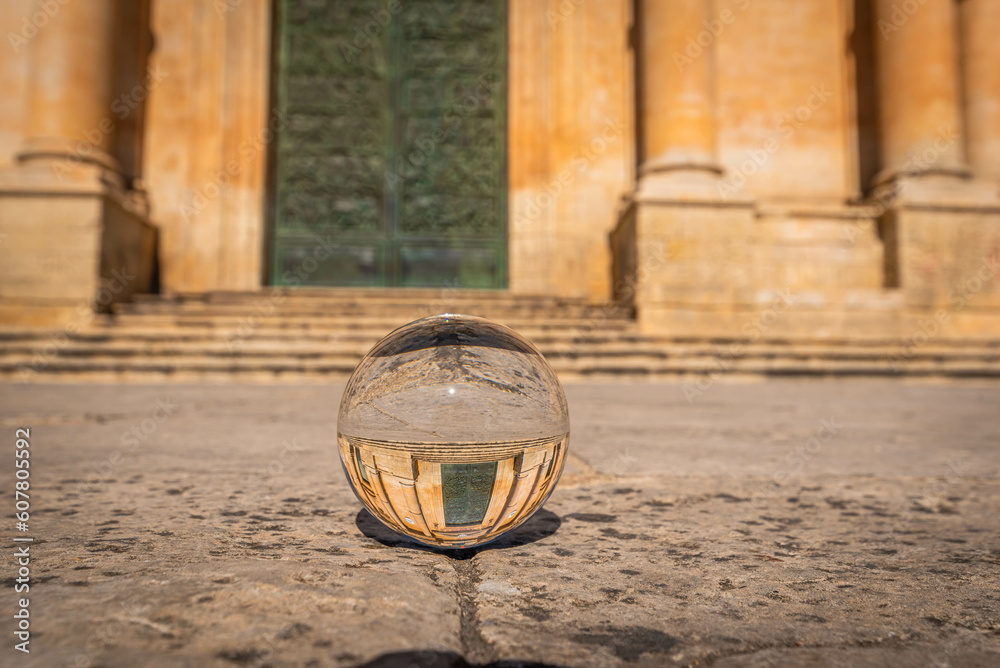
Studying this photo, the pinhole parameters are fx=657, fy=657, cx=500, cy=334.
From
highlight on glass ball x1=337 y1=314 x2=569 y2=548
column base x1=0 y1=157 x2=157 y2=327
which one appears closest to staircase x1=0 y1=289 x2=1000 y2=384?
column base x1=0 y1=157 x2=157 y2=327

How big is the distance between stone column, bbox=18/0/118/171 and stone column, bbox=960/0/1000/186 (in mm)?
11321

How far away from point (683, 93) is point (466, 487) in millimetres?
8223

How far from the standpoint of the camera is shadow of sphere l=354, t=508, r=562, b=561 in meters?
1.11

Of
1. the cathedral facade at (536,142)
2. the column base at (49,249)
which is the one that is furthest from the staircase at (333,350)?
the cathedral facade at (536,142)

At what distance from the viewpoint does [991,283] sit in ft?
26.0

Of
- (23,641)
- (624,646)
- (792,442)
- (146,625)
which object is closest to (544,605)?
(624,646)

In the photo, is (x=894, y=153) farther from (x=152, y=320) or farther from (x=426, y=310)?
(x=152, y=320)

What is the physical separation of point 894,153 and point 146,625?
33.7ft

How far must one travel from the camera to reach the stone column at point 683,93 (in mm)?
8070

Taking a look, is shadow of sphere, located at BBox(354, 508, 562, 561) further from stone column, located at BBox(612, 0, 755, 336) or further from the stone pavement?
stone column, located at BBox(612, 0, 755, 336)

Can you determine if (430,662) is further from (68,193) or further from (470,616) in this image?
(68,193)

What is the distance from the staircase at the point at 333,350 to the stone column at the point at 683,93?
83.7 inches

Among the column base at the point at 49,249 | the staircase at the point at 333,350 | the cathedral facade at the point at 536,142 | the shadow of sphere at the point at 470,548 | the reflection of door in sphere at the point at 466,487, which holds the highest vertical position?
the cathedral facade at the point at 536,142

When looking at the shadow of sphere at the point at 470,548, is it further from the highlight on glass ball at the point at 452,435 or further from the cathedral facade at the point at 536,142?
the cathedral facade at the point at 536,142
